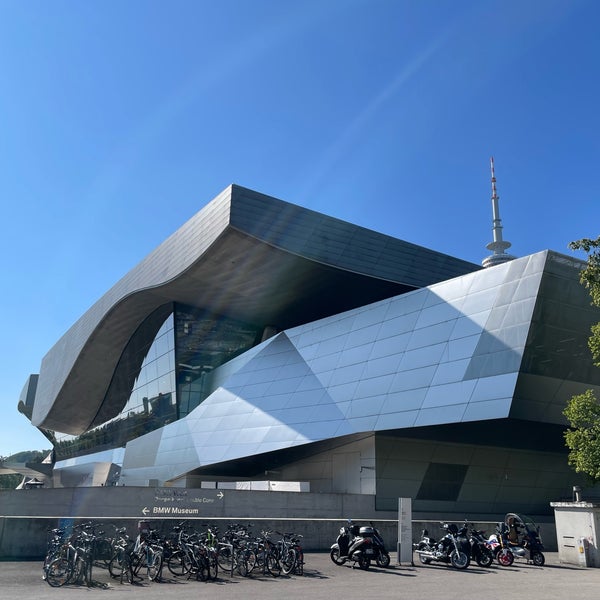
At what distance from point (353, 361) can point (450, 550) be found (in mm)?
13886

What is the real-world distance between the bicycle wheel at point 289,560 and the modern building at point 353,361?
36.3 feet

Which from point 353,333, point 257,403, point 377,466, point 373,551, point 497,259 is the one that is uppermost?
point 497,259

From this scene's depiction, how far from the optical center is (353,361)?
28.0m

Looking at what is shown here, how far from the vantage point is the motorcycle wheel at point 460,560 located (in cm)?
1420

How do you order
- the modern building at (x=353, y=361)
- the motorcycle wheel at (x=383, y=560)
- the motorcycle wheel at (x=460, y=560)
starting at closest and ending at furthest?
the motorcycle wheel at (x=383, y=560) < the motorcycle wheel at (x=460, y=560) < the modern building at (x=353, y=361)

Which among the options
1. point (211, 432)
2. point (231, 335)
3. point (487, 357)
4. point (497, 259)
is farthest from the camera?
point (231, 335)

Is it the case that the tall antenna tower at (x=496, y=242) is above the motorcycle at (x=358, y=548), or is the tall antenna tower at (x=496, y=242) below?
above

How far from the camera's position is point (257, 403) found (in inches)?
1206

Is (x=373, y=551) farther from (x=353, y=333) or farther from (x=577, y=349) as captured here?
(x=353, y=333)

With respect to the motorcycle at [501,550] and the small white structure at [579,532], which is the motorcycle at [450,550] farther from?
the small white structure at [579,532]

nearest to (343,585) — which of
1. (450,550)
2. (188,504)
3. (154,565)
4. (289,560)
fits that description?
(289,560)

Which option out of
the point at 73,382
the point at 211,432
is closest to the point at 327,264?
the point at 211,432

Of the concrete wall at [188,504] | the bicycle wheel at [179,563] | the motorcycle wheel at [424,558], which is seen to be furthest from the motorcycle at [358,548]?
the concrete wall at [188,504]

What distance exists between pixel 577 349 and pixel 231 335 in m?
26.7
